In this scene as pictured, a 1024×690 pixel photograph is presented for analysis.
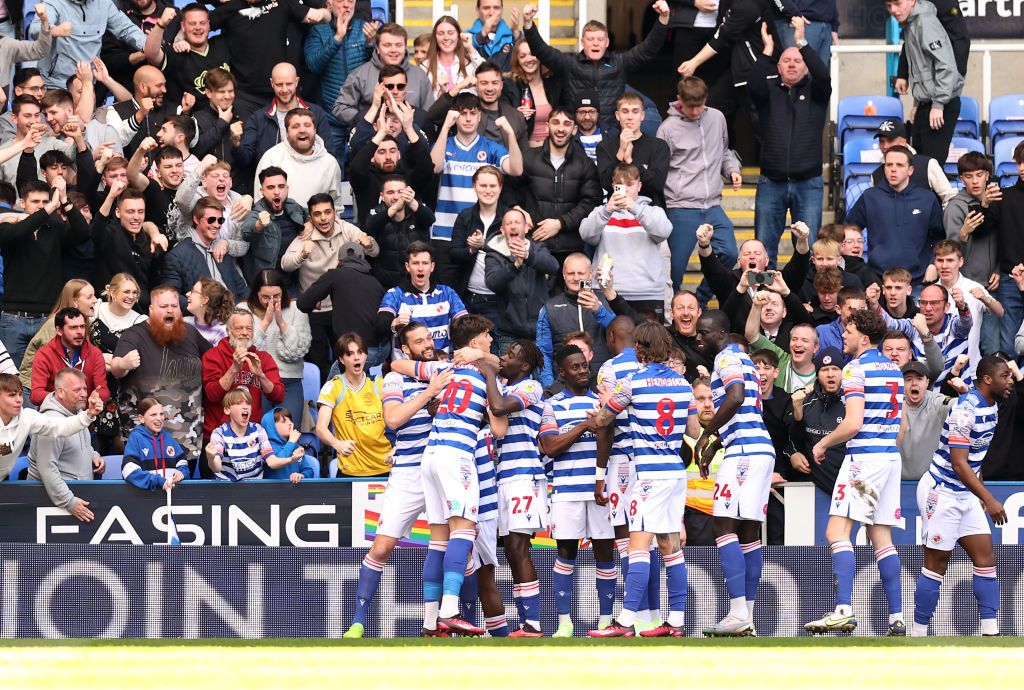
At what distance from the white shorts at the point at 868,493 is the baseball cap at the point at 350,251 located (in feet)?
15.1

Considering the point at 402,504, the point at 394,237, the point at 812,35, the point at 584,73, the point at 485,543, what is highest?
the point at 812,35

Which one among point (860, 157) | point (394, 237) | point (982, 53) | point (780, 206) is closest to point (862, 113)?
point (860, 157)

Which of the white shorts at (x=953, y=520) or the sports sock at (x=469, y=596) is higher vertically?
the white shorts at (x=953, y=520)

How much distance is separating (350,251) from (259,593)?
3.18 m

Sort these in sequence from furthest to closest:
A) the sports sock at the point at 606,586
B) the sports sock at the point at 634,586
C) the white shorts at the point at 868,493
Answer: the sports sock at the point at 606,586 → the white shorts at the point at 868,493 → the sports sock at the point at 634,586

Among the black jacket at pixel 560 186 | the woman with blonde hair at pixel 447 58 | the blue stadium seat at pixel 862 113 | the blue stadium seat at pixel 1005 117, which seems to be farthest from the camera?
the blue stadium seat at pixel 862 113

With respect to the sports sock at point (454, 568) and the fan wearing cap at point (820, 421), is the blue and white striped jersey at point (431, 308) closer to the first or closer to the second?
the fan wearing cap at point (820, 421)

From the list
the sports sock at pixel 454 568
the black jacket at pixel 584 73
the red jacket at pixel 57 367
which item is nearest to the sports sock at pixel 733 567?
the sports sock at pixel 454 568

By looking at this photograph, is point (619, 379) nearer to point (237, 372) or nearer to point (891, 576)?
point (891, 576)

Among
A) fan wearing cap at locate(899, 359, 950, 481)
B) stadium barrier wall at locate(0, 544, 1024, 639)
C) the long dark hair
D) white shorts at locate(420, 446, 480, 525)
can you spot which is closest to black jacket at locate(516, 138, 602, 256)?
the long dark hair

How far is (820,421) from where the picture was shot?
492 inches

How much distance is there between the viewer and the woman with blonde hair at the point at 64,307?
42.1ft

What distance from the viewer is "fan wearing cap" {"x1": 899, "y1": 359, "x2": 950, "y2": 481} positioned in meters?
12.7

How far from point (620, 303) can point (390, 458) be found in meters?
2.84
